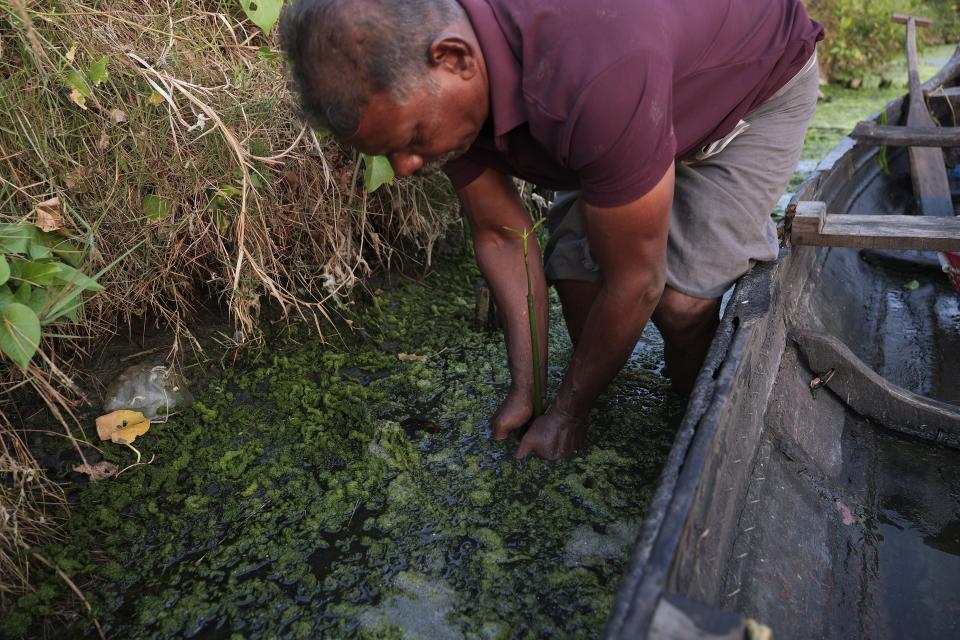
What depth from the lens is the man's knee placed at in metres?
1.79

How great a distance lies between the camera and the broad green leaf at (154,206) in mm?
1952

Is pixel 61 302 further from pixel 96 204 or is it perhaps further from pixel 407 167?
pixel 407 167

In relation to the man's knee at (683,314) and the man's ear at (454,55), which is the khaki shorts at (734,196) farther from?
the man's ear at (454,55)

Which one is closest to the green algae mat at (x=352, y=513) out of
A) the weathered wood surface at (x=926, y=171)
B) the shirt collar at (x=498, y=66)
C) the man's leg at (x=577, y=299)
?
the man's leg at (x=577, y=299)

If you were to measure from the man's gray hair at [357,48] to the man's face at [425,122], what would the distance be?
0.02 m

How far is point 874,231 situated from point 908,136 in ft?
3.50

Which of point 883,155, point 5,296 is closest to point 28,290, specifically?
point 5,296

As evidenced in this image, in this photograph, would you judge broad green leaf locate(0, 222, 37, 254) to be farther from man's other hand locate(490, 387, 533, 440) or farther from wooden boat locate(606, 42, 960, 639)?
wooden boat locate(606, 42, 960, 639)

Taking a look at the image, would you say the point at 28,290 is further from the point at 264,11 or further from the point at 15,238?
the point at 264,11

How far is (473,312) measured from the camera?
2.58 m

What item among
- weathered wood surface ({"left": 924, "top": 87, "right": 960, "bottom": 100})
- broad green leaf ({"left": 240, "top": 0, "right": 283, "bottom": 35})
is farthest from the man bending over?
weathered wood surface ({"left": 924, "top": 87, "right": 960, "bottom": 100})

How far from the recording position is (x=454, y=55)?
4.13ft

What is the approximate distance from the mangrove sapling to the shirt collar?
0.42 metres

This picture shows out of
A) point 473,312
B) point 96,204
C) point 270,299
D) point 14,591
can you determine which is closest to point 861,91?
point 473,312
